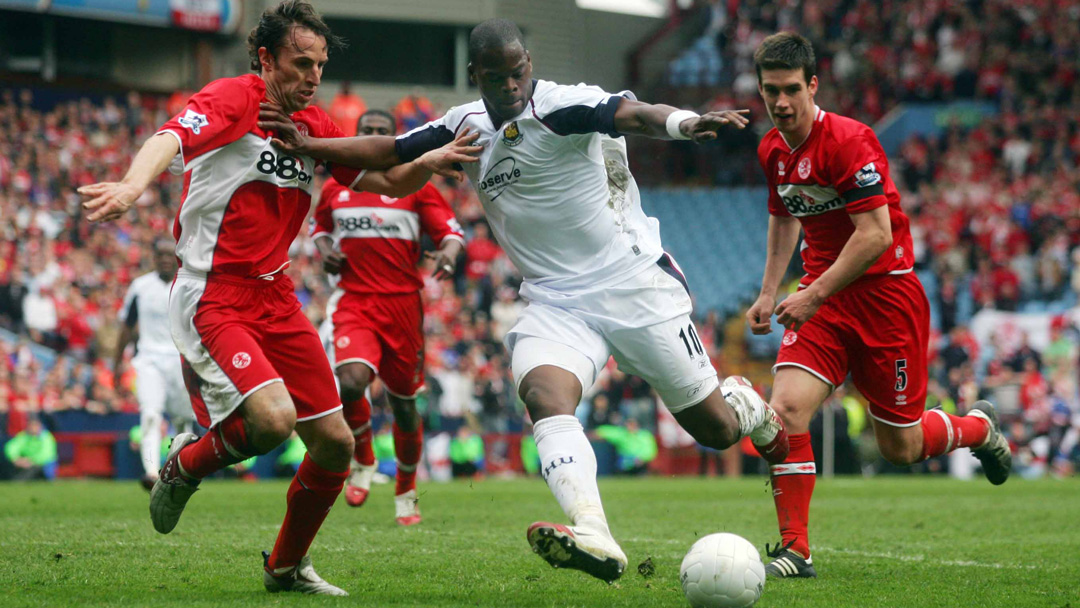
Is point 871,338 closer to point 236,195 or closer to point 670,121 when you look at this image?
point 670,121

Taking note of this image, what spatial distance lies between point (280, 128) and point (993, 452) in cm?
492

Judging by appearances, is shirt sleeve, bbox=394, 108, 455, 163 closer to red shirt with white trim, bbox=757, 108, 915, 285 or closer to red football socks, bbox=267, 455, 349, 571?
red football socks, bbox=267, 455, 349, 571

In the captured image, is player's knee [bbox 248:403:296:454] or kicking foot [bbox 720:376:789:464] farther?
kicking foot [bbox 720:376:789:464]

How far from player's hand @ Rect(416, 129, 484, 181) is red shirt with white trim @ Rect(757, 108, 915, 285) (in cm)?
197

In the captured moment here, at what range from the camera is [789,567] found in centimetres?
649

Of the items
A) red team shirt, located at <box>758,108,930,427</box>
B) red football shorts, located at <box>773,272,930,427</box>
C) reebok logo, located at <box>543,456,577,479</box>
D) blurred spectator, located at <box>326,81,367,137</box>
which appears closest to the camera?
reebok logo, located at <box>543,456,577,479</box>

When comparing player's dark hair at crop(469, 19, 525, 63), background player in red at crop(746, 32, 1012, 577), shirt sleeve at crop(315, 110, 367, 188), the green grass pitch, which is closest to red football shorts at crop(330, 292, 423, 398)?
the green grass pitch

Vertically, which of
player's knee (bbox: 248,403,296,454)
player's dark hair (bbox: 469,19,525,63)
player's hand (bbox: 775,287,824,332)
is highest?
player's dark hair (bbox: 469,19,525,63)

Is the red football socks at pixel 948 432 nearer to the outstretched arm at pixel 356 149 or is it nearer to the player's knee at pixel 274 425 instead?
the outstretched arm at pixel 356 149

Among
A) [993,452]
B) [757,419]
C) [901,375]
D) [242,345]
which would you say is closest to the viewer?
[242,345]

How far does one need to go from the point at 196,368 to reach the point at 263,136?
110 cm

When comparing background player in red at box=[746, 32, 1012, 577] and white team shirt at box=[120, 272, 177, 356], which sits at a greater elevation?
background player in red at box=[746, 32, 1012, 577]

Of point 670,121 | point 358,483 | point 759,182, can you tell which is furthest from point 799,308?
point 759,182

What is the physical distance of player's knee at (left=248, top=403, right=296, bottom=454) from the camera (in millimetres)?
5441
